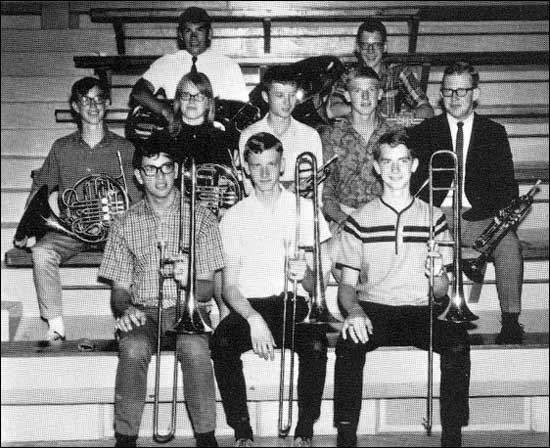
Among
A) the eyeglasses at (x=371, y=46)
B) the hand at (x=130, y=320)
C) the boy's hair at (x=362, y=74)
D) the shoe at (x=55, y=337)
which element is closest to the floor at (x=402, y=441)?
the shoe at (x=55, y=337)

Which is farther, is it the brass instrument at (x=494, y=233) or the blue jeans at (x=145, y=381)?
the brass instrument at (x=494, y=233)

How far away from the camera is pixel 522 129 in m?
5.21

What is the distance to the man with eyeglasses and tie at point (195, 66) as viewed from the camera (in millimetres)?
4402

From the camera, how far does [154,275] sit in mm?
3223

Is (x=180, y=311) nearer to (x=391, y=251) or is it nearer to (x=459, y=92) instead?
(x=391, y=251)

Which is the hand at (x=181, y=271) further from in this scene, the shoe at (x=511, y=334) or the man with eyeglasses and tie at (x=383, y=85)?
the man with eyeglasses and tie at (x=383, y=85)

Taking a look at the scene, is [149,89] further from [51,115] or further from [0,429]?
[0,429]

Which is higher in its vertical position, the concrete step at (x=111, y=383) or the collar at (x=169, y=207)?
the collar at (x=169, y=207)

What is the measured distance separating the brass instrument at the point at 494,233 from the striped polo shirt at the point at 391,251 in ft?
1.42

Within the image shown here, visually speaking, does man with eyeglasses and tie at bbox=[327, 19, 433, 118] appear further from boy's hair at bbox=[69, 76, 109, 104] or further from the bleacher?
boy's hair at bbox=[69, 76, 109, 104]

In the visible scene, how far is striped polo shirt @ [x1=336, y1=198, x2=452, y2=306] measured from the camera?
314 centimetres

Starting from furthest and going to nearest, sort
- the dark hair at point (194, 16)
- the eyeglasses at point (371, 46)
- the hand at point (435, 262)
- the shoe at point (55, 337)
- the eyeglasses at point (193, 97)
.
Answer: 1. the dark hair at point (194, 16)
2. the eyeglasses at point (371, 46)
3. the eyeglasses at point (193, 97)
4. the shoe at point (55, 337)
5. the hand at point (435, 262)

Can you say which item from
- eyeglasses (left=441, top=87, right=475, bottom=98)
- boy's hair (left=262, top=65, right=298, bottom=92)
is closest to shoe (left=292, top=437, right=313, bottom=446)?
boy's hair (left=262, top=65, right=298, bottom=92)

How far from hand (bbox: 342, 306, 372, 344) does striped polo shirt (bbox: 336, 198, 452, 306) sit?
0.74ft
